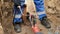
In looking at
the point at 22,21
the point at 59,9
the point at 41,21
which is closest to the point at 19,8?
the point at 22,21

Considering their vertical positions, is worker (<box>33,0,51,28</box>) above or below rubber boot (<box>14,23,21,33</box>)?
above

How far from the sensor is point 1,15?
4.93 ft

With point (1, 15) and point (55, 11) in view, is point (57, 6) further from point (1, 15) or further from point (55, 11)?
point (1, 15)

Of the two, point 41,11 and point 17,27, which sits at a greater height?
point 41,11

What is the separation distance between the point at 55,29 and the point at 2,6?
1.21m

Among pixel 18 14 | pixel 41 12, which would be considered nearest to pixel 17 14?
pixel 18 14

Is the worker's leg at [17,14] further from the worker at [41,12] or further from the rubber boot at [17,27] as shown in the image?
the worker at [41,12]

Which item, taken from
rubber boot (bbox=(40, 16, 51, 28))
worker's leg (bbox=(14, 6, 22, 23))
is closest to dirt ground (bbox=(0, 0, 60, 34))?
rubber boot (bbox=(40, 16, 51, 28))

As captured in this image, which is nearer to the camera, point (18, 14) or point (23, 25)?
point (18, 14)

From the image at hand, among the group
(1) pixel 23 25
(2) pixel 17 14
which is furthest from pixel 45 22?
(2) pixel 17 14

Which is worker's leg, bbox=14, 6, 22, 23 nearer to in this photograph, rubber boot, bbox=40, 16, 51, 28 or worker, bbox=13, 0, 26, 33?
worker, bbox=13, 0, 26, 33

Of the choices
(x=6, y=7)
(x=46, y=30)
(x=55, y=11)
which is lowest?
(x=46, y=30)

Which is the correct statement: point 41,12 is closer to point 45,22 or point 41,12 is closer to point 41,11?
point 41,11

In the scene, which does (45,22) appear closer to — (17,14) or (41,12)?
(41,12)
